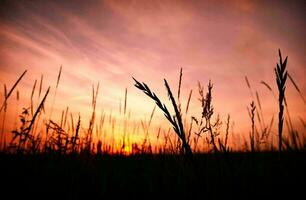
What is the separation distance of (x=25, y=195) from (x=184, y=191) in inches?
44.7

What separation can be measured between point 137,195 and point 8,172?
4.09ft

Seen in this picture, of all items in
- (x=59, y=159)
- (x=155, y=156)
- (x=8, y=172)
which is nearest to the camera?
(x=8, y=172)

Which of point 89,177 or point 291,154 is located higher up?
point 291,154

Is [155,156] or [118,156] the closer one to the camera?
[155,156]

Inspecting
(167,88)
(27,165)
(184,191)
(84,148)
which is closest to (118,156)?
(84,148)

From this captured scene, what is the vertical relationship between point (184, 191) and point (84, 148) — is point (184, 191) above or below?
below

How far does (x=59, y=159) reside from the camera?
244 cm

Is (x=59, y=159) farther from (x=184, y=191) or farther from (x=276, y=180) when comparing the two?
(x=276, y=180)

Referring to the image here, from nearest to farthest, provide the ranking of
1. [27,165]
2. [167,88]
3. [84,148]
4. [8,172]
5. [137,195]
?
[167,88], [137,195], [8,172], [27,165], [84,148]

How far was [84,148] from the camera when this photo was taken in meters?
2.62

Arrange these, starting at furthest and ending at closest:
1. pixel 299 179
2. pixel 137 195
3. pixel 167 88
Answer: pixel 137 195 → pixel 299 179 → pixel 167 88

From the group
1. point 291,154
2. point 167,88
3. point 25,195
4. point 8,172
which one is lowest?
point 25,195

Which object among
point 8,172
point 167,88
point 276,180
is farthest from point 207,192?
point 8,172

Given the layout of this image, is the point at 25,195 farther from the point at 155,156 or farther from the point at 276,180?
the point at 155,156
